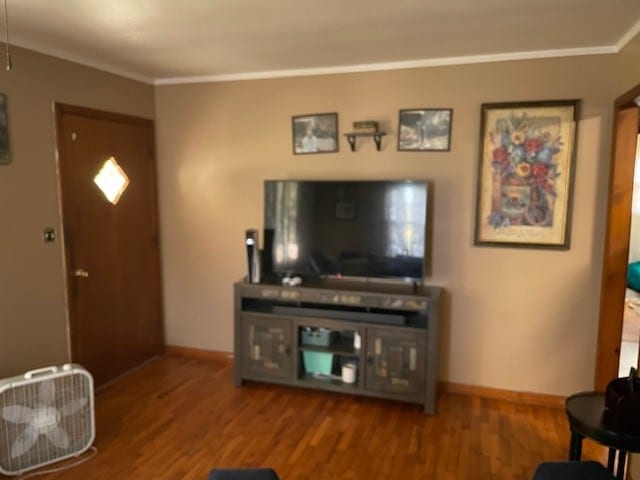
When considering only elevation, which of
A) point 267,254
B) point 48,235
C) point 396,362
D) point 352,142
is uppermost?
point 352,142

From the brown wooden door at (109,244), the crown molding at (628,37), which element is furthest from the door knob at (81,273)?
the crown molding at (628,37)

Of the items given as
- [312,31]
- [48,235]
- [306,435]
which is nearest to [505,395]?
[306,435]

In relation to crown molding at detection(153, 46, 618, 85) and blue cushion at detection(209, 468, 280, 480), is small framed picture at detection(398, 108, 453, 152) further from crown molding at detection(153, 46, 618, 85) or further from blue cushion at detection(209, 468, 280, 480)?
blue cushion at detection(209, 468, 280, 480)

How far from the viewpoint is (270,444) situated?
295 centimetres

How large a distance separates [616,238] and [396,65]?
6.18ft

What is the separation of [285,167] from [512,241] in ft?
5.93

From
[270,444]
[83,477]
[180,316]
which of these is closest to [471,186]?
[270,444]

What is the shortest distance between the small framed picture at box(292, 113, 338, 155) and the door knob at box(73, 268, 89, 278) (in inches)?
71.1

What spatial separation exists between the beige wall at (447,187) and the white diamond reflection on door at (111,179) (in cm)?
84

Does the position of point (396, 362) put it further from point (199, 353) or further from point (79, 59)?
point (79, 59)

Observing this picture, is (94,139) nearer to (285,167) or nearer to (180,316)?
(285,167)

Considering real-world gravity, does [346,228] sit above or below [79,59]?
below

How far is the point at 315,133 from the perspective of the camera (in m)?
3.76

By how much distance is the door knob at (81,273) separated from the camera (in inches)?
135
